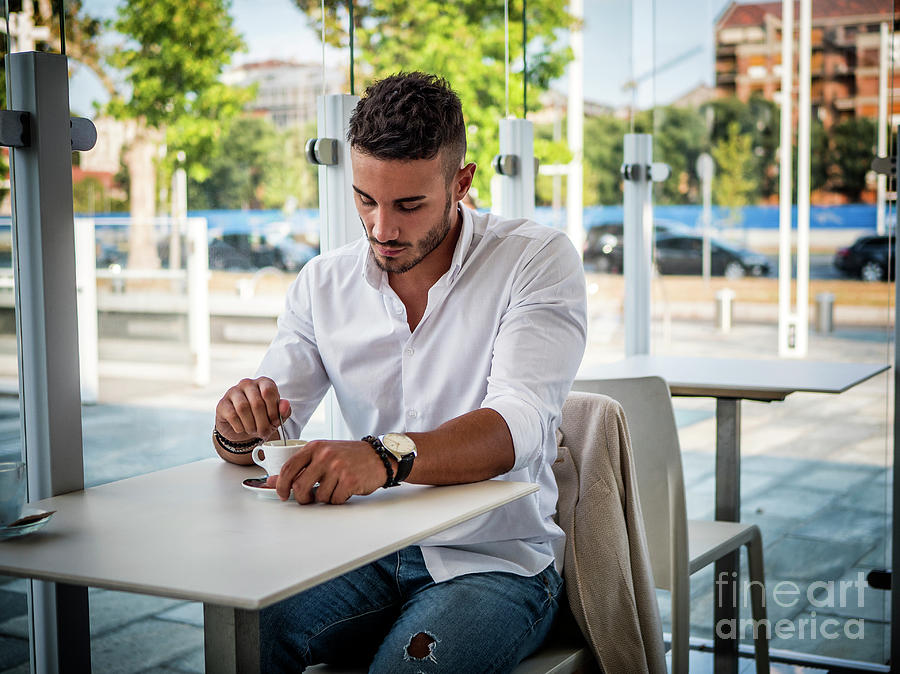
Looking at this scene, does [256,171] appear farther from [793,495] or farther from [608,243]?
[793,495]

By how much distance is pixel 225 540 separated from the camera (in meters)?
1.28

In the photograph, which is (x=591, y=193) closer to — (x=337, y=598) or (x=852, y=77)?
(x=852, y=77)

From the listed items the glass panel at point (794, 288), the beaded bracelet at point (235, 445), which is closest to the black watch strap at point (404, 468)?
the beaded bracelet at point (235, 445)

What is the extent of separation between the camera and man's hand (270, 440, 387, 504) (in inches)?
55.7

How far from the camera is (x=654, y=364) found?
128 inches

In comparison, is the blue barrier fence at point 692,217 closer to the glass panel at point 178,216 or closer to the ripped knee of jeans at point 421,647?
the glass panel at point 178,216

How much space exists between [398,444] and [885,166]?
2242 mm

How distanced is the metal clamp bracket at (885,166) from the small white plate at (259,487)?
2.29 m

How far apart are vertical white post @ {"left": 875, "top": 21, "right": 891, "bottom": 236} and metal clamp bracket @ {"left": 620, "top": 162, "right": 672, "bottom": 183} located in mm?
677

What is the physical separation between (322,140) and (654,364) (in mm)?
1400

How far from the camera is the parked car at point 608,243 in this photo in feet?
12.0

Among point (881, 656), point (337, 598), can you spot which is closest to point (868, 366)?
point (881, 656)

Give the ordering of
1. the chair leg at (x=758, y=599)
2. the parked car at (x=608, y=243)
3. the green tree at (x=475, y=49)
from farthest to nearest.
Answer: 1. the parked car at (x=608, y=243)
2. the green tree at (x=475, y=49)
3. the chair leg at (x=758, y=599)

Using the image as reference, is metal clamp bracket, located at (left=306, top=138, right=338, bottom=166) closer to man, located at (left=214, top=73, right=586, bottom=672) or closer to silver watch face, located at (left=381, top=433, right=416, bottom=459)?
man, located at (left=214, top=73, right=586, bottom=672)
